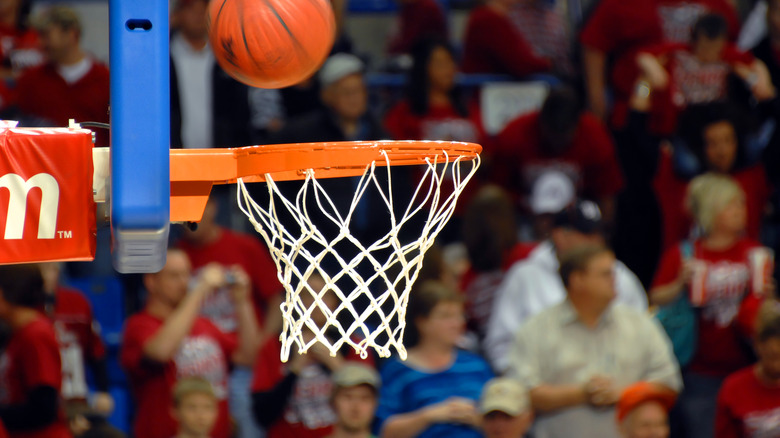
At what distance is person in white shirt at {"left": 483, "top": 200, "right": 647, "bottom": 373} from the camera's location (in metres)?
5.68

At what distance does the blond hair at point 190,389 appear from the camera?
16.4 feet

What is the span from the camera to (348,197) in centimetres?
611

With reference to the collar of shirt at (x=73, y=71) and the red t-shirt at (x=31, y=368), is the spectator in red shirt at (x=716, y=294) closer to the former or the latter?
the red t-shirt at (x=31, y=368)

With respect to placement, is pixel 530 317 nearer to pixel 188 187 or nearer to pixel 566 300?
pixel 566 300

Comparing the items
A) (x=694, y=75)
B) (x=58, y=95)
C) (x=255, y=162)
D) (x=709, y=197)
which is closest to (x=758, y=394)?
(x=709, y=197)

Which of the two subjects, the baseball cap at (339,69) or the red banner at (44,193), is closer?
the red banner at (44,193)

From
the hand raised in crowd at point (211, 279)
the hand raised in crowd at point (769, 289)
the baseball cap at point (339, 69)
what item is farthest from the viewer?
the baseball cap at point (339, 69)

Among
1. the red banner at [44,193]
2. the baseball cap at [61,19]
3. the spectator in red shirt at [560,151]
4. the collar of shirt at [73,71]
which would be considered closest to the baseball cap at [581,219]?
the spectator in red shirt at [560,151]

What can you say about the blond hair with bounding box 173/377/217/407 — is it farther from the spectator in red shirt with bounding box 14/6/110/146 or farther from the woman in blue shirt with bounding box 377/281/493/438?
the spectator in red shirt with bounding box 14/6/110/146

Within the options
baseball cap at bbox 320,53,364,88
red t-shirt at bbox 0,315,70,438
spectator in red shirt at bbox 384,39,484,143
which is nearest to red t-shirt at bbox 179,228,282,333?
baseball cap at bbox 320,53,364,88

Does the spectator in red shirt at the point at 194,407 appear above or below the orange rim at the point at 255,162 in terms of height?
below

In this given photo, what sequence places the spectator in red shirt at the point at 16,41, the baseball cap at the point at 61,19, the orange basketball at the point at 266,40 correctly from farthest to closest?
1. the spectator in red shirt at the point at 16,41
2. the baseball cap at the point at 61,19
3. the orange basketball at the point at 266,40

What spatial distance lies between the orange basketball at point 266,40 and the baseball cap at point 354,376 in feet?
6.53

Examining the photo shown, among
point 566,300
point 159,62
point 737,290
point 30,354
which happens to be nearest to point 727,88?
point 737,290
